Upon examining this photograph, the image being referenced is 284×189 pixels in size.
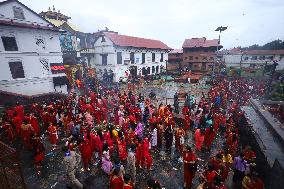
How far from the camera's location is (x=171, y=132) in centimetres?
1039

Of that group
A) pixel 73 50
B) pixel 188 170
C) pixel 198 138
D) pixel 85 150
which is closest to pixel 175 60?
pixel 73 50

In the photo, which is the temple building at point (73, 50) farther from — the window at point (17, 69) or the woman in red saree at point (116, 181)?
the woman in red saree at point (116, 181)

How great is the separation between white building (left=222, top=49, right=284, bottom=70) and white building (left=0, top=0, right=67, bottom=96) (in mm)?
51683

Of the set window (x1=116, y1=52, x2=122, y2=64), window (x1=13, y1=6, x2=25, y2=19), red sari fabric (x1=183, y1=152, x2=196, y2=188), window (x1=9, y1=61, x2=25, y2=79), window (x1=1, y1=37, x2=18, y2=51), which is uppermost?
window (x1=13, y1=6, x2=25, y2=19)

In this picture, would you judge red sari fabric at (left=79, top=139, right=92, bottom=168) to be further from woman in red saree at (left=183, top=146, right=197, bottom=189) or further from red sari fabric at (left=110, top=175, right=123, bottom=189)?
woman in red saree at (left=183, top=146, right=197, bottom=189)

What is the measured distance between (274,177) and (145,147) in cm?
500

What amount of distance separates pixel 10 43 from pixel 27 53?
182 cm

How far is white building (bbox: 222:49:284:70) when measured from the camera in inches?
2063

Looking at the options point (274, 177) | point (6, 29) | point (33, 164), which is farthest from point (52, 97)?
point (274, 177)

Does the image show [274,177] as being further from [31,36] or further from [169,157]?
[31,36]

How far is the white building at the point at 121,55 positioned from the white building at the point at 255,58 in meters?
32.2

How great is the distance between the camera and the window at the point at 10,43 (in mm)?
19347

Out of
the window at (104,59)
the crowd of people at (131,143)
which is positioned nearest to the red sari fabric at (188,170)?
the crowd of people at (131,143)

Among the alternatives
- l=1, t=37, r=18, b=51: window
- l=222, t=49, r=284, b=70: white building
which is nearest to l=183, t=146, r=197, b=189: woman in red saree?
l=1, t=37, r=18, b=51: window
